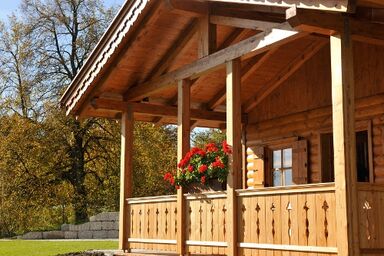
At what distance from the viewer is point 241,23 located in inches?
393

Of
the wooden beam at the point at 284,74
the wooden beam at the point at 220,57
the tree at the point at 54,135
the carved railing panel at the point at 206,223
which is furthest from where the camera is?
the tree at the point at 54,135

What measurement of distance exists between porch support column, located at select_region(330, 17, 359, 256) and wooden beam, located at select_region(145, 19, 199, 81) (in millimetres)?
4112

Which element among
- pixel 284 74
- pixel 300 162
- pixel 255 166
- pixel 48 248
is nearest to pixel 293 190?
pixel 300 162

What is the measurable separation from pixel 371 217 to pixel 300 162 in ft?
15.4

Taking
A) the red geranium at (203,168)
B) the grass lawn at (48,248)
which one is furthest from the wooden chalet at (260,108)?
the grass lawn at (48,248)

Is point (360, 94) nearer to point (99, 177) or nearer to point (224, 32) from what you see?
point (224, 32)

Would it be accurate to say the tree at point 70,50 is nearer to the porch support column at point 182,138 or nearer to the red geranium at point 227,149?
the porch support column at point 182,138

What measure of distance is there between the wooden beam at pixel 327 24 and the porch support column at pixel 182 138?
3572mm

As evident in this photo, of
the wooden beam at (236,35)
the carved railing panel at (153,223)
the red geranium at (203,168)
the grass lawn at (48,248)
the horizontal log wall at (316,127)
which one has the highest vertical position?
the wooden beam at (236,35)

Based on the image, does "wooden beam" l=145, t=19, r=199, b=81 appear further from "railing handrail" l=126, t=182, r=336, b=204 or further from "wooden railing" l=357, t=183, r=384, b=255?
"wooden railing" l=357, t=183, r=384, b=255

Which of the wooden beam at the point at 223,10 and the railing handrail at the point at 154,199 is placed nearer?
the wooden beam at the point at 223,10

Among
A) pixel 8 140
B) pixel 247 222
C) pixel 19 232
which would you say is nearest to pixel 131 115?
pixel 247 222

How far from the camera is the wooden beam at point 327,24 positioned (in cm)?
739

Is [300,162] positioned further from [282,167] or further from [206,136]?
[206,136]
